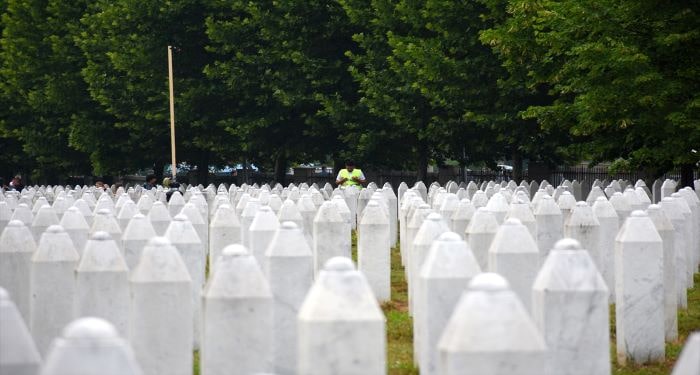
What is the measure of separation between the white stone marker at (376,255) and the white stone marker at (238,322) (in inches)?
314

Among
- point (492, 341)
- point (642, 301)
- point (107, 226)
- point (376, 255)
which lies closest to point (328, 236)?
point (376, 255)

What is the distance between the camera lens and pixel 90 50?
52.9m

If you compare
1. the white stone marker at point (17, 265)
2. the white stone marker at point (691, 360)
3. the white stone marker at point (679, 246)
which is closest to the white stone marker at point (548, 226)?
the white stone marker at point (679, 246)

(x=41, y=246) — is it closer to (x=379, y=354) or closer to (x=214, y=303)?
(x=214, y=303)

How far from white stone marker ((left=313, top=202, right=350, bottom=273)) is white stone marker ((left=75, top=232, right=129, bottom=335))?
251 inches

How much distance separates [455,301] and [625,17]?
16.9 meters

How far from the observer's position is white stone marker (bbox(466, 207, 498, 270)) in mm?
13500

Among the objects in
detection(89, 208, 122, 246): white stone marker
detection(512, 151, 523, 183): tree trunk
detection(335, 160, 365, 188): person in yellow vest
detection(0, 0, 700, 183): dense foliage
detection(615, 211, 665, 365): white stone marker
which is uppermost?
detection(0, 0, 700, 183): dense foliage

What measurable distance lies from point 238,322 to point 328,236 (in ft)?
27.5

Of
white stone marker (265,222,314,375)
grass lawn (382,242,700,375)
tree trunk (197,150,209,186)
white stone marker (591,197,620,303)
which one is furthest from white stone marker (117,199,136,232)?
tree trunk (197,150,209,186)

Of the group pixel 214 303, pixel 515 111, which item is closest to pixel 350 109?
pixel 515 111

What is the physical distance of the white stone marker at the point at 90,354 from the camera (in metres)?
5.32

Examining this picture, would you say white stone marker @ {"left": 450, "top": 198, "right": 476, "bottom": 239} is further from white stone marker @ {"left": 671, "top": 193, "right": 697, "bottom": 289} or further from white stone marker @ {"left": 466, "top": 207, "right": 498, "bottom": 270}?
white stone marker @ {"left": 466, "top": 207, "right": 498, "bottom": 270}

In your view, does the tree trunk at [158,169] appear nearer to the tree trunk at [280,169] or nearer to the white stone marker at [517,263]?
the tree trunk at [280,169]
